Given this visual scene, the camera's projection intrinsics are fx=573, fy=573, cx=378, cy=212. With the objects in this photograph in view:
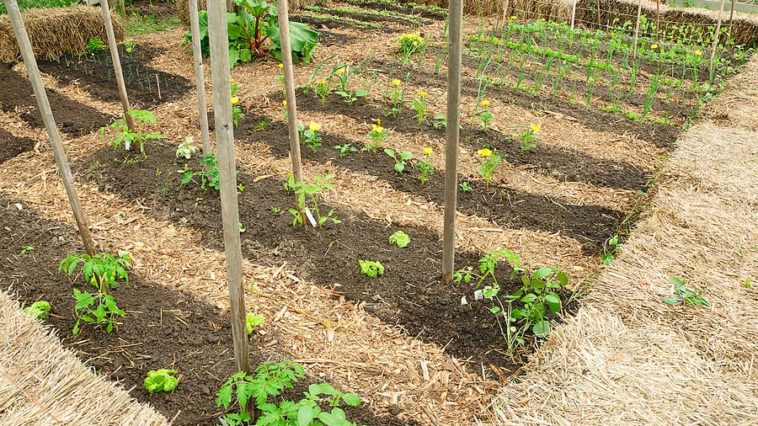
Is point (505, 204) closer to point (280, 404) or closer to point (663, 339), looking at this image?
point (663, 339)

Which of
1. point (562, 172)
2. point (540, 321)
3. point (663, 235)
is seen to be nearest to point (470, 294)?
point (540, 321)

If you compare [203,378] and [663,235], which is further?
[663,235]

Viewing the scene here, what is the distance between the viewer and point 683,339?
8.69ft

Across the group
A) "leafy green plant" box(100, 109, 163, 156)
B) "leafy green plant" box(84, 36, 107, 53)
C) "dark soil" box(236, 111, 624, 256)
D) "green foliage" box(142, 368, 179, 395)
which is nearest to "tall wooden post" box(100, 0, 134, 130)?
"leafy green plant" box(100, 109, 163, 156)

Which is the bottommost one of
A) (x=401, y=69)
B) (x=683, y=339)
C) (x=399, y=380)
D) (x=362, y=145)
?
(x=399, y=380)

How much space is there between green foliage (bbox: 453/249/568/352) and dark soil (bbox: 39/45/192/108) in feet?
12.7

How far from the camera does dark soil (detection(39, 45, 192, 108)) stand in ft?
18.7

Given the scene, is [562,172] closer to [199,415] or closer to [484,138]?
[484,138]

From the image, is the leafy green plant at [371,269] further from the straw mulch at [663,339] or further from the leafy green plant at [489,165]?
the leafy green plant at [489,165]

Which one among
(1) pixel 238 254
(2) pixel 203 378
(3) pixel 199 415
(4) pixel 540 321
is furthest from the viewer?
(4) pixel 540 321

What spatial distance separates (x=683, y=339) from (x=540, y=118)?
3054mm

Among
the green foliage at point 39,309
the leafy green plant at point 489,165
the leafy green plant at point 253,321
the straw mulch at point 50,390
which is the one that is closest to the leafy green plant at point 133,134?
the green foliage at point 39,309

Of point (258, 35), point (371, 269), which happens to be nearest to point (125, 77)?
point (258, 35)

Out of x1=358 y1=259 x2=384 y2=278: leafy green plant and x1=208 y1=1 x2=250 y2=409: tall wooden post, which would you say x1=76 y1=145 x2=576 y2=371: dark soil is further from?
x1=208 y1=1 x2=250 y2=409: tall wooden post
